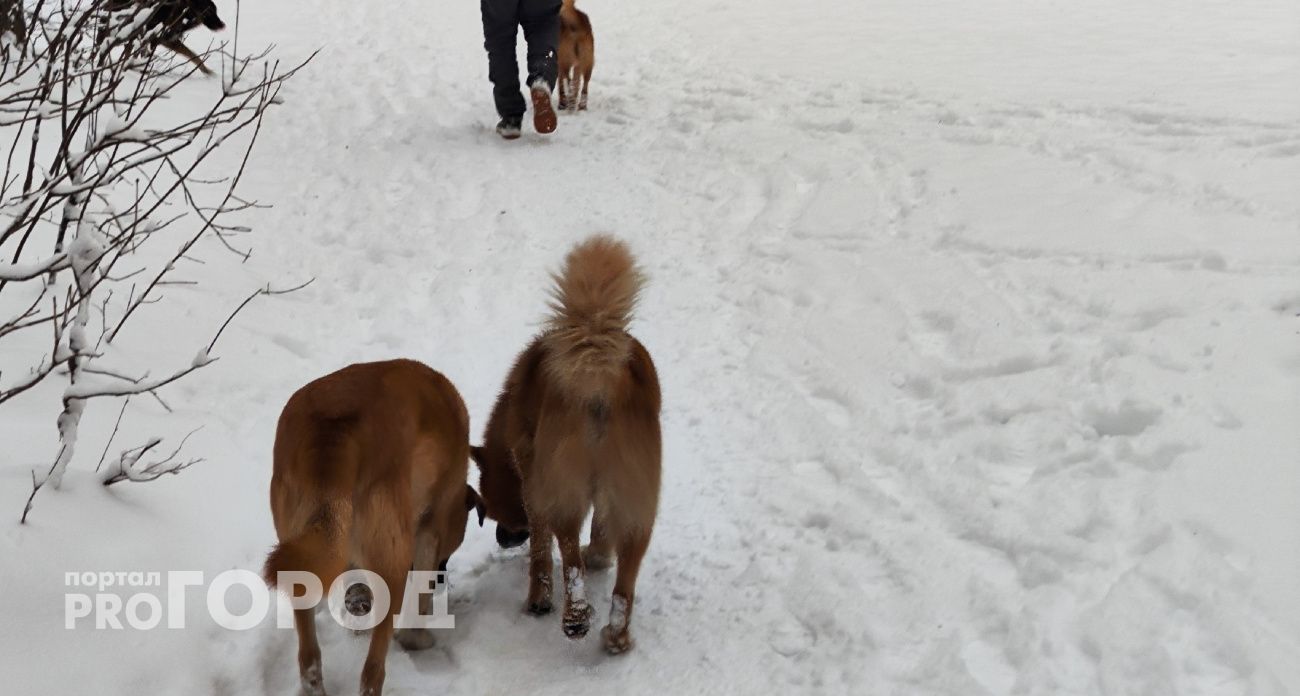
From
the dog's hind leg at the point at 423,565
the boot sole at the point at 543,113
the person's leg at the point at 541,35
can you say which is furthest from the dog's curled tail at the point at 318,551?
the person's leg at the point at 541,35

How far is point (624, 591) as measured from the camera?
10.3 ft

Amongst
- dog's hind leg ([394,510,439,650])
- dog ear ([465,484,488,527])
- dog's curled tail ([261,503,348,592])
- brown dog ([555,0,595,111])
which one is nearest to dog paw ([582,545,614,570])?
dog ear ([465,484,488,527])

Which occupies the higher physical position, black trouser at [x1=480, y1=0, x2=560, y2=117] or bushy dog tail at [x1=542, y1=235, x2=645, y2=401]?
black trouser at [x1=480, y1=0, x2=560, y2=117]

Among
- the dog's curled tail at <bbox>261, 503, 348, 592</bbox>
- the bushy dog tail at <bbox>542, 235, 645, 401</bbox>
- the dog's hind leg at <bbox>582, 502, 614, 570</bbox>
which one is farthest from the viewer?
the dog's hind leg at <bbox>582, 502, 614, 570</bbox>

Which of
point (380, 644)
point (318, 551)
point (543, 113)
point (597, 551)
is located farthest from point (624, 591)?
point (543, 113)

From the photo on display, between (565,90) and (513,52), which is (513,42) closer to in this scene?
(513,52)

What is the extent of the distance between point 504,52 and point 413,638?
589 cm

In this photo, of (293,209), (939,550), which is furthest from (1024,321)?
(293,209)

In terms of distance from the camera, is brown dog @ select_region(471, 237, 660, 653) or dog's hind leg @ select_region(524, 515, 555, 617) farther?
dog's hind leg @ select_region(524, 515, 555, 617)

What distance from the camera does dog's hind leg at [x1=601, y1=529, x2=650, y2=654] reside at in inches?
123

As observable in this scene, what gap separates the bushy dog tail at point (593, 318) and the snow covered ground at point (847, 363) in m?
0.96

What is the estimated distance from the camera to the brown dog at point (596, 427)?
297 centimetres

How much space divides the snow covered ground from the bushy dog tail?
0.96 meters

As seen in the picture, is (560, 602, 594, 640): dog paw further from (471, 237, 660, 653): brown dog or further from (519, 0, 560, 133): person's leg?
(519, 0, 560, 133): person's leg
